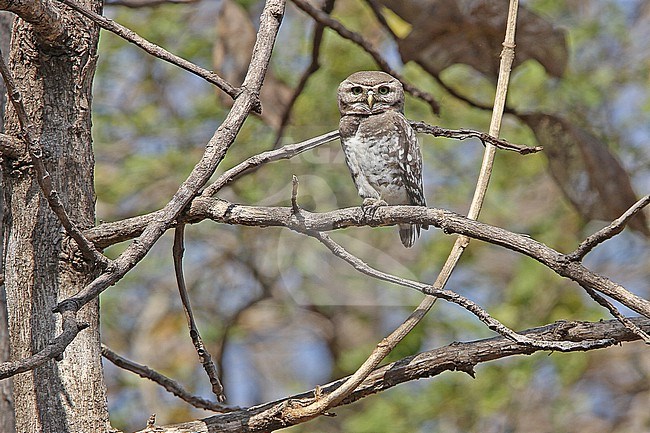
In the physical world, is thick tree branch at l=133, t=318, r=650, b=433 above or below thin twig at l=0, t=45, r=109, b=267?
below

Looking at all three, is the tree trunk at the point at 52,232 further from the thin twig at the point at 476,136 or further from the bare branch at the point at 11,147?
the thin twig at the point at 476,136

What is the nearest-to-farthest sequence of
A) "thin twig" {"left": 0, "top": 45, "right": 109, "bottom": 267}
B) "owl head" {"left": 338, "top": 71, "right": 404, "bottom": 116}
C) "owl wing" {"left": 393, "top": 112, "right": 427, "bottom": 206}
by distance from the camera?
"thin twig" {"left": 0, "top": 45, "right": 109, "bottom": 267}, "owl head" {"left": 338, "top": 71, "right": 404, "bottom": 116}, "owl wing" {"left": 393, "top": 112, "right": 427, "bottom": 206}

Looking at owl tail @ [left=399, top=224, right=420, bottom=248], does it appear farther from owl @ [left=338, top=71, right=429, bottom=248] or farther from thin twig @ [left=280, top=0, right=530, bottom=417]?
thin twig @ [left=280, top=0, right=530, bottom=417]

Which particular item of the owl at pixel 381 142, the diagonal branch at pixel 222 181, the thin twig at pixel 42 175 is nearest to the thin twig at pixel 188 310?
the diagonal branch at pixel 222 181

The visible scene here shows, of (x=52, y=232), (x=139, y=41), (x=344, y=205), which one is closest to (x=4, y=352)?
(x=52, y=232)

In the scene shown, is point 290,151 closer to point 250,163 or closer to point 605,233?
point 250,163

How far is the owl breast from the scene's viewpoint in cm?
273

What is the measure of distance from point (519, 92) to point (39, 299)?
12.4 ft

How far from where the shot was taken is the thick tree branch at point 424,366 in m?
1.55

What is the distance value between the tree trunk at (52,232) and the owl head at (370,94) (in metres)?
0.99

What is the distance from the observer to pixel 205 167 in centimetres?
149

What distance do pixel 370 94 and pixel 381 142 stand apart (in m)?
0.17

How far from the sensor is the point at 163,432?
154cm

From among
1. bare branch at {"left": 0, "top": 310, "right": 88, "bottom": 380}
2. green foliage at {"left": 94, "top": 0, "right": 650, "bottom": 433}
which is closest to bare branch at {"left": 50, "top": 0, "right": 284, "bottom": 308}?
bare branch at {"left": 0, "top": 310, "right": 88, "bottom": 380}
